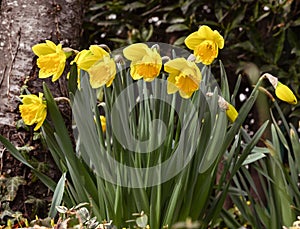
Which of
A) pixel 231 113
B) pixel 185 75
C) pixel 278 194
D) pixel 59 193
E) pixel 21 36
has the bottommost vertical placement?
pixel 278 194

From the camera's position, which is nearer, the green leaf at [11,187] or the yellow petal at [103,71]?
the yellow petal at [103,71]

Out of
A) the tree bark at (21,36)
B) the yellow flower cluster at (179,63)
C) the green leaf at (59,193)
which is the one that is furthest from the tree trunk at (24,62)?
the yellow flower cluster at (179,63)

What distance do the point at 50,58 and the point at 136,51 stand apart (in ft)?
0.64

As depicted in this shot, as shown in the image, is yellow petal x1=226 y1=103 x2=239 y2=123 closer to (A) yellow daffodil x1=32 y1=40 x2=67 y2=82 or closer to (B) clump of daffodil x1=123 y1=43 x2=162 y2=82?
(B) clump of daffodil x1=123 y1=43 x2=162 y2=82

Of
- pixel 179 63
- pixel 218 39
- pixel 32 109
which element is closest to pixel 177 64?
pixel 179 63

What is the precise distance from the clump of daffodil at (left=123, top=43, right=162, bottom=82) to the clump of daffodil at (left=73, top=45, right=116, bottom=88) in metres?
0.04

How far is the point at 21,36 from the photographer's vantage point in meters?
1.49

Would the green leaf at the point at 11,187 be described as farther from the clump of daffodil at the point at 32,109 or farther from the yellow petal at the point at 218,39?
the yellow petal at the point at 218,39

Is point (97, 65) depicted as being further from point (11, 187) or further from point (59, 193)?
point (11, 187)

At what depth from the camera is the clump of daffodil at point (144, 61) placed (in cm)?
104

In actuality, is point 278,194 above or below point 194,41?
below

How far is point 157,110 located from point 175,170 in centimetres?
14

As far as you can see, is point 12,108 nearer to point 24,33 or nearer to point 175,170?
point 24,33

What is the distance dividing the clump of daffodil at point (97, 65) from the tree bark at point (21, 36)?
0.45m
